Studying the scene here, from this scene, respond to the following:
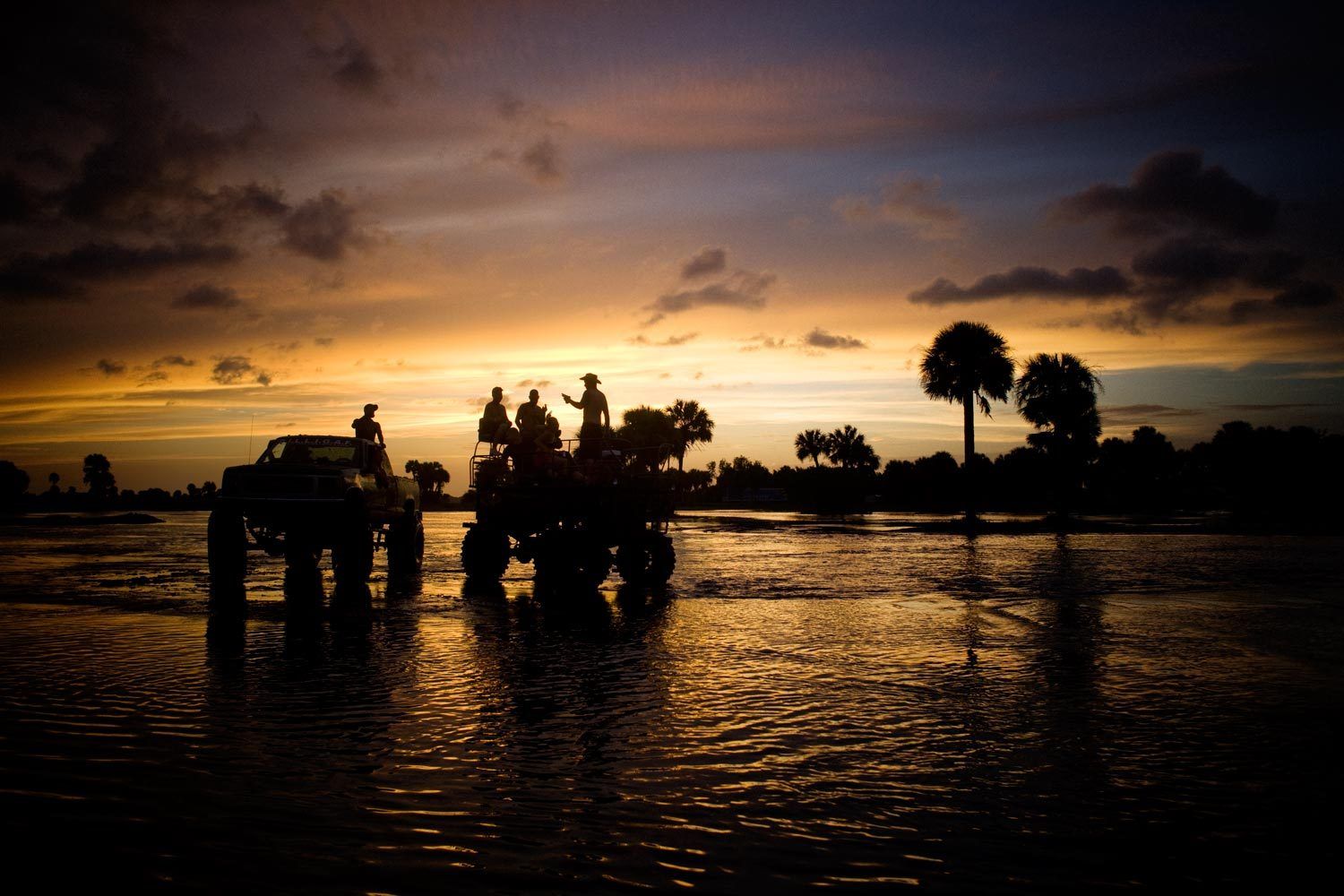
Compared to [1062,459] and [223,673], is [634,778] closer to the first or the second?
[223,673]

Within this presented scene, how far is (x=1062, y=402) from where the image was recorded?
5972 centimetres

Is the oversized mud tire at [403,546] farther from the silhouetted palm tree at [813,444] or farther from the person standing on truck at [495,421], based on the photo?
the silhouetted palm tree at [813,444]

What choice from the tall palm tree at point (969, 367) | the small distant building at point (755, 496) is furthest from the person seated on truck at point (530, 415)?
the small distant building at point (755, 496)

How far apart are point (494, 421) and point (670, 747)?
1121cm

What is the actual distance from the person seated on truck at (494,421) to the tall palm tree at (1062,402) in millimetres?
49750

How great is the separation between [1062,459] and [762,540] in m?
34.1

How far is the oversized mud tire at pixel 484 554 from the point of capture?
17438mm

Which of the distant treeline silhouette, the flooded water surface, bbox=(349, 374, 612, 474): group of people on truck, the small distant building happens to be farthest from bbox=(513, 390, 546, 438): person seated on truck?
the small distant building

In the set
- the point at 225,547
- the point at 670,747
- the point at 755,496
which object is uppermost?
the point at 225,547

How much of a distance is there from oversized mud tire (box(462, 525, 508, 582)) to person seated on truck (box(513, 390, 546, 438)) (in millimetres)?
2060

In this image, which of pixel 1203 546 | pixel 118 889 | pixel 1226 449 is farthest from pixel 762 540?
pixel 1226 449

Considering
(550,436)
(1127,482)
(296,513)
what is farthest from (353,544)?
(1127,482)

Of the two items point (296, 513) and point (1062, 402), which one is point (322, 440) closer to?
point (296, 513)

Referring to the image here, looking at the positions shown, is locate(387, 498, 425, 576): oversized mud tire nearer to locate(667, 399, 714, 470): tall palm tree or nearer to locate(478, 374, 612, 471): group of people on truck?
locate(478, 374, 612, 471): group of people on truck
